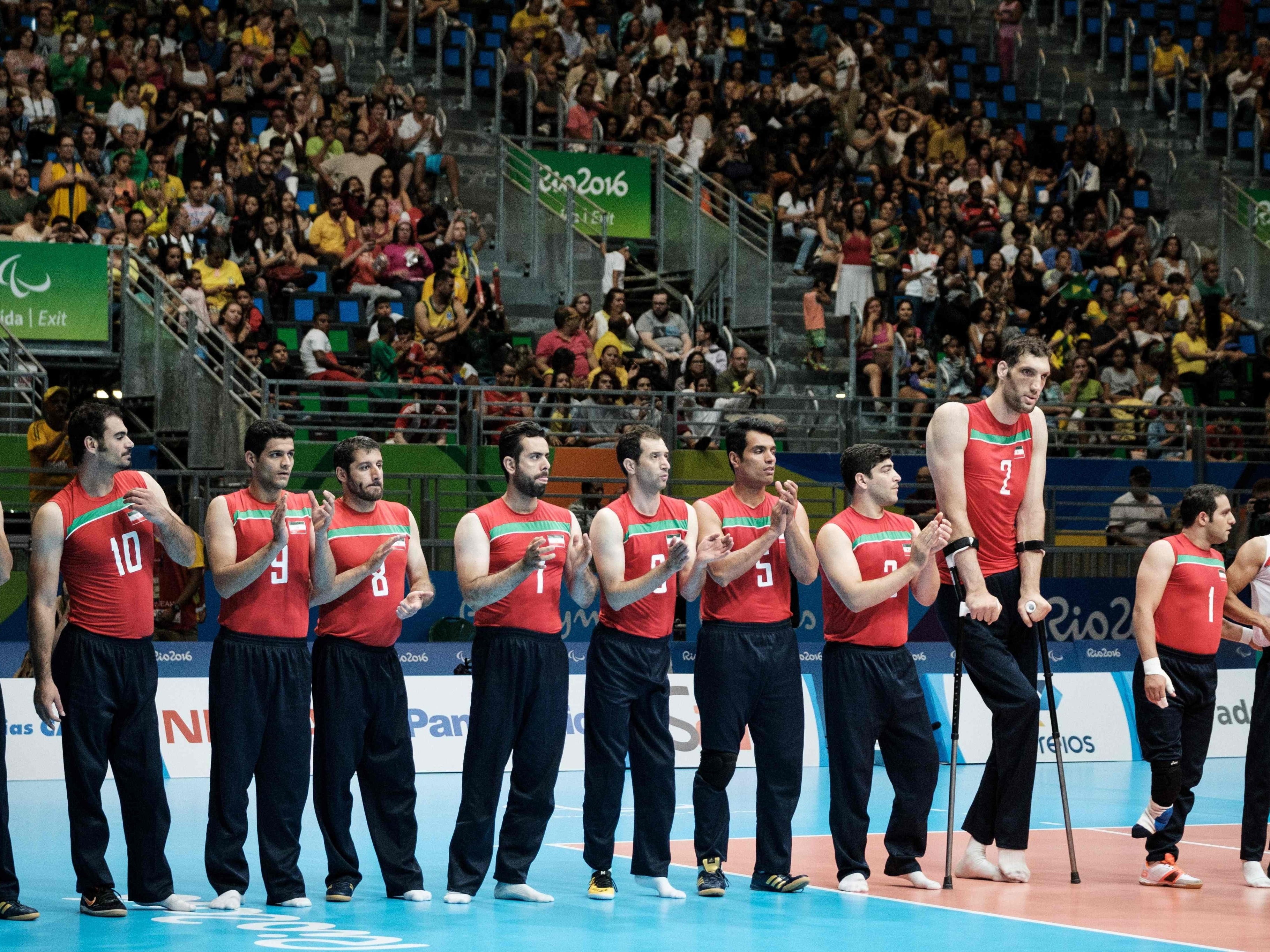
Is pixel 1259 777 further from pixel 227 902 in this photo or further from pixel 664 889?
pixel 227 902

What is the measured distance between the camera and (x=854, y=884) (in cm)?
909

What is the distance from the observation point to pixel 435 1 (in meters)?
23.8

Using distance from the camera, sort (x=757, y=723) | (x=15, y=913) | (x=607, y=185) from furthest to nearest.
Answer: (x=607, y=185), (x=757, y=723), (x=15, y=913)

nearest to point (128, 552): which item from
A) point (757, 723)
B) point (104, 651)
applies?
point (104, 651)

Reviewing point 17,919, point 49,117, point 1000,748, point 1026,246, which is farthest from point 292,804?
point 1026,246

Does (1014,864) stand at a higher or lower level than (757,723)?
lower

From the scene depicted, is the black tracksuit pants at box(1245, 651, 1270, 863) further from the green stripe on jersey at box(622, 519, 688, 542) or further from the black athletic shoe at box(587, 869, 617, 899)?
the black athletic shoe at box(587, 869, 617, 899)

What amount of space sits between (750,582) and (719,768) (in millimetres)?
998

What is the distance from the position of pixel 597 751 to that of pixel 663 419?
370 inches

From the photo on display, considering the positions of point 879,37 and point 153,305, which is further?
point 879,37

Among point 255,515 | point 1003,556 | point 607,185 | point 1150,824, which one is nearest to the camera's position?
point 255,515

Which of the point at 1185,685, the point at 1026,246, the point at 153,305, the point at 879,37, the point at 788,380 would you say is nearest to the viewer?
the point at 1185,685

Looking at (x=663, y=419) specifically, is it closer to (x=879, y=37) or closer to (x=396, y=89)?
(x=396, y=89)

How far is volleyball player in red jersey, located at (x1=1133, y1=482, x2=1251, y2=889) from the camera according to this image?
9.76m
